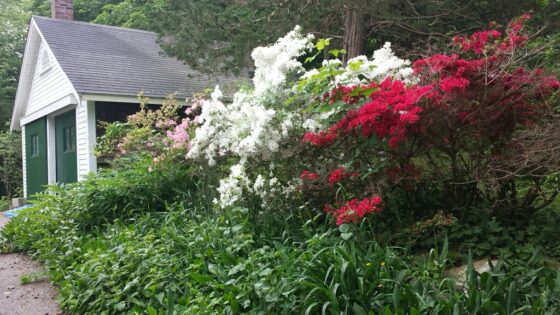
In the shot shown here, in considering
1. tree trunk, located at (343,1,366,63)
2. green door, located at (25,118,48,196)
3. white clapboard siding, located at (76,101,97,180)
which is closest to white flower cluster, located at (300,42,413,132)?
tree trunk, located at (343,1,366,63)

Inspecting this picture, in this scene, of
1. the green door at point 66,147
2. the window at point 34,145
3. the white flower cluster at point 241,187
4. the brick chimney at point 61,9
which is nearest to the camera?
the white flower cluster at point 241,187

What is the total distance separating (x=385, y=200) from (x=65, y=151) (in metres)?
11.1

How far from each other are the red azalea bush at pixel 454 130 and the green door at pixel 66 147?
985 cm

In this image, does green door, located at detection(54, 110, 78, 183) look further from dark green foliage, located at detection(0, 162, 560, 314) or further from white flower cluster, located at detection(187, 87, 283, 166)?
white flower cluster, located at detection(187, 87, 283, 166)

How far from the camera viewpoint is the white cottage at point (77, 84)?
11047mm

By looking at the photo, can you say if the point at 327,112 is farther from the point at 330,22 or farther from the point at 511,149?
the point at 330,22

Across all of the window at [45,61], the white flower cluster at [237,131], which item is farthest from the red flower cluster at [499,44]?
the window at [45,61]


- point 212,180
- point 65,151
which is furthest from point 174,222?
point 65,151

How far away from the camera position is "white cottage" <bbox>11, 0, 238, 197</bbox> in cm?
1105

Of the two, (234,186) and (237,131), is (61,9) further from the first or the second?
(234,186)

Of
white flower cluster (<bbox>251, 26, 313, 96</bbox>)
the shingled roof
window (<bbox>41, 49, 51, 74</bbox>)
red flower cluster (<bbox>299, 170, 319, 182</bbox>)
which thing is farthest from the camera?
window (<bbox>41, 49, 51, 74</bbox>)

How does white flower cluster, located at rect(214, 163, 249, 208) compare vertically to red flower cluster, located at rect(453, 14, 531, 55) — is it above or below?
below

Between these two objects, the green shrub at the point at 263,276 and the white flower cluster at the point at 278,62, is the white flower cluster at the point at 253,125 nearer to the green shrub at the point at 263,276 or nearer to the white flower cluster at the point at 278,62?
the white flower cluster at the point at 278,62

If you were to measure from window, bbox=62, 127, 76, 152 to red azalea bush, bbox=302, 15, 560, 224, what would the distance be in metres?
10.2
